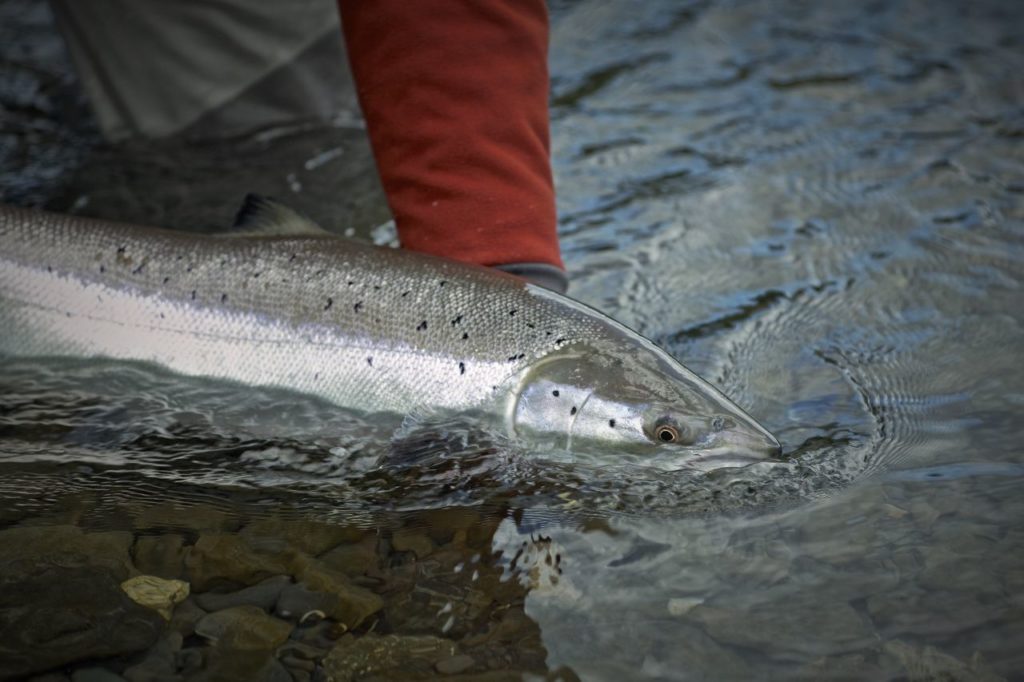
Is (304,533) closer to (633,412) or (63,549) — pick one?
(63,549)

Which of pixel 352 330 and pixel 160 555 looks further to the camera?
pixel 352 330

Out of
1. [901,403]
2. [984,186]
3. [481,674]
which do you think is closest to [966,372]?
[901,403]

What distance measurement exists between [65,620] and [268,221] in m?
1.26

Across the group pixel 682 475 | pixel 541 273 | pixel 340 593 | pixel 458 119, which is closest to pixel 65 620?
pixel 340 593

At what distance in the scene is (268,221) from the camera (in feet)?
9.87

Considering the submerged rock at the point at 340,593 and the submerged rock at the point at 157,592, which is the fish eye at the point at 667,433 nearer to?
the submerged rock at the point at 340,593

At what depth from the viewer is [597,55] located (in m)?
5.87

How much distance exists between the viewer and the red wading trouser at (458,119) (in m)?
3.04

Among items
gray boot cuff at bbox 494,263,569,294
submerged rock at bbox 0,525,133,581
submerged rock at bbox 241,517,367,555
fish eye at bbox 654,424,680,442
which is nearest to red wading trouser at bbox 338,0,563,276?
gray boot cuff at bbox 494,263,569,294

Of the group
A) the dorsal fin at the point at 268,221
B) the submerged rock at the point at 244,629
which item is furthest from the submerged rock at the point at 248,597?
the dorsal fin at the point at 268,221

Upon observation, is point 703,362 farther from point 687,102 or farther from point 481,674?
point 687,102

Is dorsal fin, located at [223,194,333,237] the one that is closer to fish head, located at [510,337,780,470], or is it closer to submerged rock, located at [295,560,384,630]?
fish head, located at [510,337,780,470]

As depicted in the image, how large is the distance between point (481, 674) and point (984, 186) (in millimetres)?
3121

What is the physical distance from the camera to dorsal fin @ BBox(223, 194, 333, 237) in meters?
2.99
